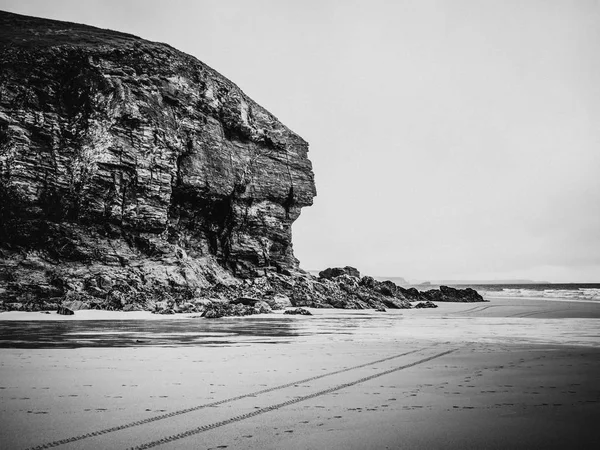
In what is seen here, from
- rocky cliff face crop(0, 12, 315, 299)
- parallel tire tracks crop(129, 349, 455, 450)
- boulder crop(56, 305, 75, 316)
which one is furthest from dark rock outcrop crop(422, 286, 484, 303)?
parallel tire tracks crop(129, 349, 455, 450)

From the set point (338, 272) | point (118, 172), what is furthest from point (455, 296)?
point (118, 172)

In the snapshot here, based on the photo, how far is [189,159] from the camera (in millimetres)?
33156

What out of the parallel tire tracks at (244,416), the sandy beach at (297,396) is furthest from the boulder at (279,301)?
the parallel tire tracks at (244,416)

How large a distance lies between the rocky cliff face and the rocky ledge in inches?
3.0

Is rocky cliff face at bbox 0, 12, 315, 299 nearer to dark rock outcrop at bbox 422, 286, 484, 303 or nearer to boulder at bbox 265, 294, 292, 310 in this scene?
boulder at bbox 265, 294, 292, 310

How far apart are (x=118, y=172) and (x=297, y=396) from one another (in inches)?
1034

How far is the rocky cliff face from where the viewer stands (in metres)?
26.6

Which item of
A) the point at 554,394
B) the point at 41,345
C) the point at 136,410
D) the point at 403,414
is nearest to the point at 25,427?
the point at 136,410

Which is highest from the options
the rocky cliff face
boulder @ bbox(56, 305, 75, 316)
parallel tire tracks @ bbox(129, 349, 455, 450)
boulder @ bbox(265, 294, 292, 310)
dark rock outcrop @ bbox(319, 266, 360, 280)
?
the rocky cliff face

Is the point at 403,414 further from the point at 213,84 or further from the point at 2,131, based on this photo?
the point at 213,84

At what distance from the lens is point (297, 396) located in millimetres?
4938

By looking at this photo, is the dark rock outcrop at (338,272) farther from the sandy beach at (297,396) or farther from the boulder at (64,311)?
the sandy beach at (297,396)

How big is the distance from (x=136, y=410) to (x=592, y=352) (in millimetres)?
7732

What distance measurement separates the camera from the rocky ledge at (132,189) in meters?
25.8
